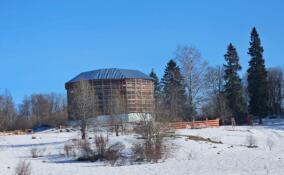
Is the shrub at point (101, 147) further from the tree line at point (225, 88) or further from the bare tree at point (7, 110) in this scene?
the bare tree at point (7, 110)

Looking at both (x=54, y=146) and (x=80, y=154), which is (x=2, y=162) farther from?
(x=54, y=146)

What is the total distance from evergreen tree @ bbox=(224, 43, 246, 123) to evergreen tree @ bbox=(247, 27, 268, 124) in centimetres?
179

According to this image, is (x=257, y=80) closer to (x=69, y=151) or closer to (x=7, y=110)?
(x=69, y=151)

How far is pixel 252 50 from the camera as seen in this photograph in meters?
51.4

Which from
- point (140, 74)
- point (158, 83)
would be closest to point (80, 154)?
point (140, 74)

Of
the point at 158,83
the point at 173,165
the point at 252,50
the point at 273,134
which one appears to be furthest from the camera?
the point at 158,83

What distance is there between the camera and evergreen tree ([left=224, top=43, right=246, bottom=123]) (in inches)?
2029

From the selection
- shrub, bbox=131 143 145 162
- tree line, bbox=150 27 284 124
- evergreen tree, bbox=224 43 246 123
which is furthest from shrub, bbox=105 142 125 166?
evergreen tree, bbox=224 43 246 123

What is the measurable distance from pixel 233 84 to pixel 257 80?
361 cm

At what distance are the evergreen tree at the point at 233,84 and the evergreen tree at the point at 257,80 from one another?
5.88 feet

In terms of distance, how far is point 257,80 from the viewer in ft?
166

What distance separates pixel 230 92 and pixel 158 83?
20468 millimetres

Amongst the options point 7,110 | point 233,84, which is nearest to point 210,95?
point 233,84

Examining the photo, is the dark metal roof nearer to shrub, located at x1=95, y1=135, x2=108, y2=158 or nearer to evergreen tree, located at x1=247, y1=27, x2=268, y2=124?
evergreen tree, located at x1=247, y1=27, x2=268, y2=124
